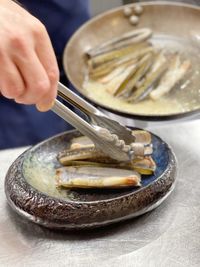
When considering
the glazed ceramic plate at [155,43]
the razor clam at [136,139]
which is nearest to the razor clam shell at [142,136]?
the razor clam at [136,139]

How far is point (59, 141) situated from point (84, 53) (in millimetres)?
598

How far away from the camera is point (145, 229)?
3.00 ft

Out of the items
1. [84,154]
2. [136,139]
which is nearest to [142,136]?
[136,139]

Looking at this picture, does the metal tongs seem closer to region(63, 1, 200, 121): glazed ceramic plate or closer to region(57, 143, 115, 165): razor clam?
region(57, 143, 115, 165): razor clam

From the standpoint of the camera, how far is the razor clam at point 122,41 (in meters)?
1.60

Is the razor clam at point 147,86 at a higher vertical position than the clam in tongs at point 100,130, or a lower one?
lower

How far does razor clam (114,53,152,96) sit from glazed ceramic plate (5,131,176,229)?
461 mm

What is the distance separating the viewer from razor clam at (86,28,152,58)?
1604 mm

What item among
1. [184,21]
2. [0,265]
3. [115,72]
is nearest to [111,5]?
[184,21]

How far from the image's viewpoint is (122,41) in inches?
64.3

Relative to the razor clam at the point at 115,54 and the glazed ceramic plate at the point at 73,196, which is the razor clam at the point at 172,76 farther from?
the glazed ceramic plate at the point at 73,196

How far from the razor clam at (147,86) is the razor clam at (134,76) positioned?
0.02 m

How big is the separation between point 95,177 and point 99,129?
9cm

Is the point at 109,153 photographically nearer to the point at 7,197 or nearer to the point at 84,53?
the point at 7,197
